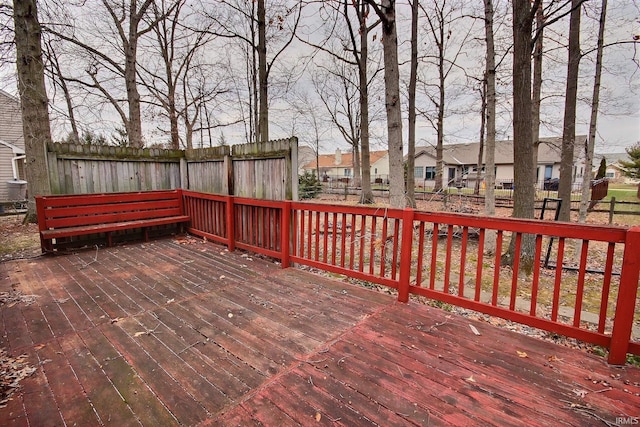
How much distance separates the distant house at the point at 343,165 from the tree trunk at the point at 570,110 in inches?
1217

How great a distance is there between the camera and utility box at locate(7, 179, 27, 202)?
11702 millimetres

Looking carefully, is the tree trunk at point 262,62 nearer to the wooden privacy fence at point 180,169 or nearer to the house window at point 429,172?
the wooden privacy fence at point 180,169

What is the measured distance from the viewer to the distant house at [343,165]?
4075 centimetres

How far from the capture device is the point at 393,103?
4645mm

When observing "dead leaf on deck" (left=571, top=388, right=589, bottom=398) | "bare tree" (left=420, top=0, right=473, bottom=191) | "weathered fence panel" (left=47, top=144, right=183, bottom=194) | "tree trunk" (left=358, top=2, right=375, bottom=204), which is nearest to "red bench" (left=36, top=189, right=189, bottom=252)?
"weathered fence panel" (left=47, top=144, right=183, bottom=194)

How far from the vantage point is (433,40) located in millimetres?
13227

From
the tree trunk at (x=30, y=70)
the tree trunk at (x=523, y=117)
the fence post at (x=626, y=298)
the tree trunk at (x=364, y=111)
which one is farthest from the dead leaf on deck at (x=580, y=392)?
the tree trunk at (x=364, y=111)

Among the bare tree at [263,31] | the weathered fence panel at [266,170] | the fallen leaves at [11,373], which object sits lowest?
the fallen leaves at [11,373]

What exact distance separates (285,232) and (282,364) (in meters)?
2.14

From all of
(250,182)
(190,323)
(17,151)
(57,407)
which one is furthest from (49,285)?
(17,151)

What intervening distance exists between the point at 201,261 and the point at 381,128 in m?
20.2

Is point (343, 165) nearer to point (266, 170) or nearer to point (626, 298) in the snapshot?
point (266, 170)

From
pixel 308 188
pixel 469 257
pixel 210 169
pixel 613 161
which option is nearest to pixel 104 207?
pixel 210 169

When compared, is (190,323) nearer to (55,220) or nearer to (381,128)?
(55,220)
